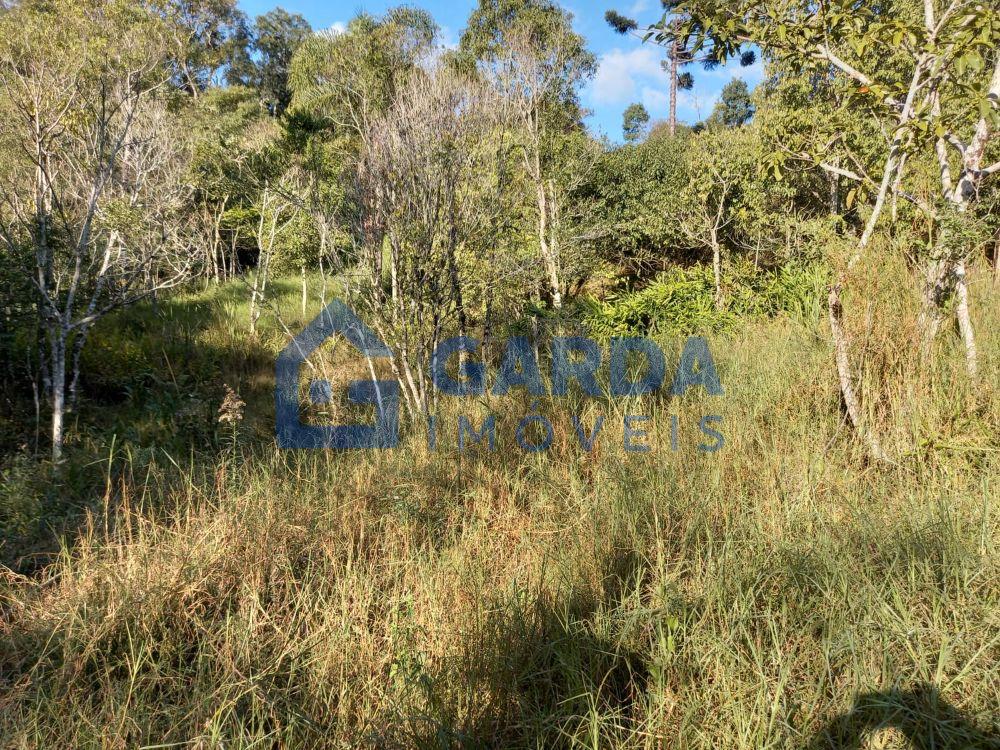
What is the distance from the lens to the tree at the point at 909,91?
268 centimetres

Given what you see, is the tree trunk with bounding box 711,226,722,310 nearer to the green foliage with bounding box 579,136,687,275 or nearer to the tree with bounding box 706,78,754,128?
the green foliage with bounding box 579,136,687,275

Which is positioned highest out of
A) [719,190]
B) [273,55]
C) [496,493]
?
[273,55]

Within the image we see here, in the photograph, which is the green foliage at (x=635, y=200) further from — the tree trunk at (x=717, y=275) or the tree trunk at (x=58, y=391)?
the tree trunk at (x=58, y=391)

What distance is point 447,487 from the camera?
2979mm

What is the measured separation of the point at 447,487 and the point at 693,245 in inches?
372

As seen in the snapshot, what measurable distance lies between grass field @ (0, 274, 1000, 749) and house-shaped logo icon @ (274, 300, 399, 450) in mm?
826

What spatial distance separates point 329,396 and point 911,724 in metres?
4.58

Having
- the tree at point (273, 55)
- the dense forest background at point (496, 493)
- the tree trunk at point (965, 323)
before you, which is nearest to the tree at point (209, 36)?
the tree at point (273, 55)

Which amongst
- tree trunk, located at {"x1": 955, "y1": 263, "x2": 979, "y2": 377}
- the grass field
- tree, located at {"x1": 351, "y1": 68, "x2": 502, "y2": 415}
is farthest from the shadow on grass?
tree, located at {"x1": 351, "y1": 68, "x2": 502, "y2": 415}

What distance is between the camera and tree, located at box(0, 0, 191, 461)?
4.01 metres

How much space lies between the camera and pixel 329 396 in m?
4.98

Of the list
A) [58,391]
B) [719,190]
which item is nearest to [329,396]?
[58,391]

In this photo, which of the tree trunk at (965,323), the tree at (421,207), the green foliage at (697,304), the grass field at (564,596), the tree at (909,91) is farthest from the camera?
the green foliage at (697,304)

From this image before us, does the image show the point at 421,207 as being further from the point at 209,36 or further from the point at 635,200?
the point at 209,36
